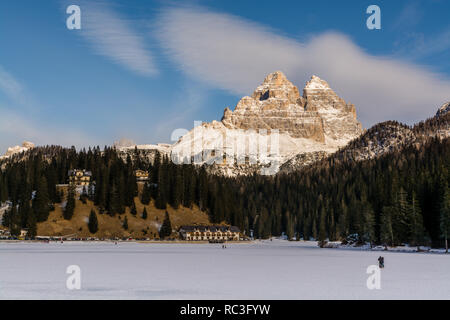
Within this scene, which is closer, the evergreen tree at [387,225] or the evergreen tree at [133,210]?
the evergreen tree at [387,225]

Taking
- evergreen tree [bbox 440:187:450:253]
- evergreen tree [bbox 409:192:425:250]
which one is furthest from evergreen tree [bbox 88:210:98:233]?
evergreen tree [bbox 440:187:450:253]

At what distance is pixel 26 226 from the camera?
167875 mm

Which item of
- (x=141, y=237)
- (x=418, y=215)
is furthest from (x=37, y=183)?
(x=418, y=215)

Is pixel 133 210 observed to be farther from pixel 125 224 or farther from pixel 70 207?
pixel 70 207

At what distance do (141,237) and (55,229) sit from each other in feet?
97.9

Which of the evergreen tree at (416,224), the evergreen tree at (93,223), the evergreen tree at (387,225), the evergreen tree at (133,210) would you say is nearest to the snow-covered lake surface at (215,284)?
the evergreen tree at (416,224)

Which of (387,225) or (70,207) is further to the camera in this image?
(70,207)

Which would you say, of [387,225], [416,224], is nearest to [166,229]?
[387,225]

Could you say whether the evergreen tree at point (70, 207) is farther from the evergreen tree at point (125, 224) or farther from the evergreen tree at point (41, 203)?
the evergreen tree at point (125, 224)

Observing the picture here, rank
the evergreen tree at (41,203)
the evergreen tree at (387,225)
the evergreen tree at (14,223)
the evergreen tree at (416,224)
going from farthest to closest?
the evergreen tree at (41,203) → the evergreen tree at (14,223) → the evergreen tree at (387,225) → the evergreen tree at (416,224)

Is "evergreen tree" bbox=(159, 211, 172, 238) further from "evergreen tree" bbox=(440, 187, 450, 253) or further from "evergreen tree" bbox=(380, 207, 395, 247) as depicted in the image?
"evergreen tree" bbox=(440, 187, 450, 253)

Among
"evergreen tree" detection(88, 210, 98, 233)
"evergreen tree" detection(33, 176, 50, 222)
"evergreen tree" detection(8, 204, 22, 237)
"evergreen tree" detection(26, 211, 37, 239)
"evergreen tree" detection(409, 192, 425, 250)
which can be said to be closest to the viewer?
"evergreen tree" detection(409, 192, 425, 250)

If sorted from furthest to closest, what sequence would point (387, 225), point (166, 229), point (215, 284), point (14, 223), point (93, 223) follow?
point (166, 229), point (93, 223), point (14, 223), point (387, 225), point (215, 284)
